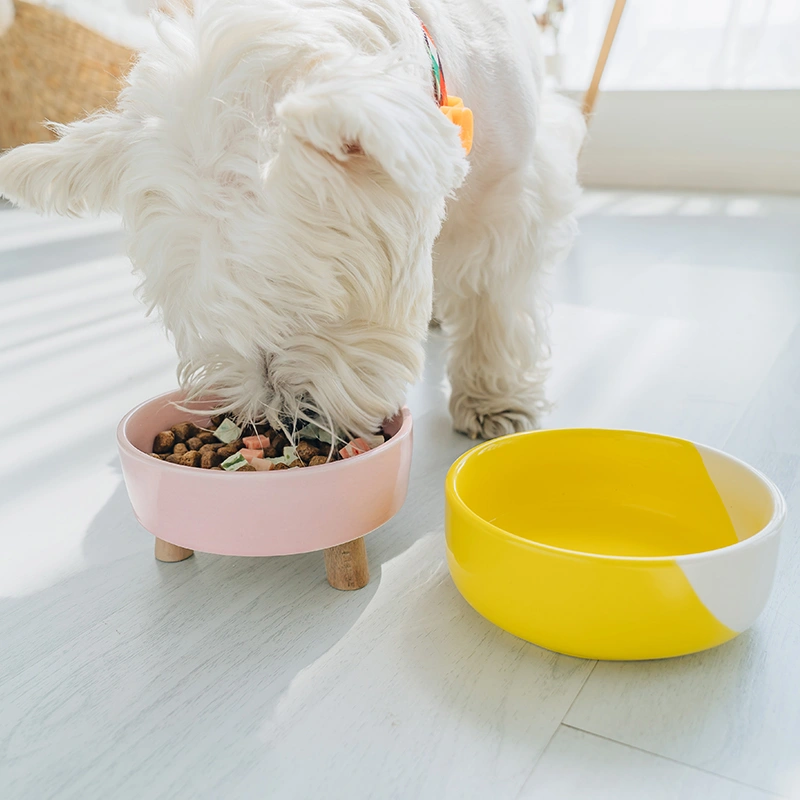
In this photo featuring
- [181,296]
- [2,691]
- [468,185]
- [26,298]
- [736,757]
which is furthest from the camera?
[26,298]

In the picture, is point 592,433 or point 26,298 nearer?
point 592,433

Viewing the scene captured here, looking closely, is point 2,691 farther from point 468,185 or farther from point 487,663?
point 468,185

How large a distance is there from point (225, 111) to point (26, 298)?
184 centimetres

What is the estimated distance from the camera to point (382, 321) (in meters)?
1.12

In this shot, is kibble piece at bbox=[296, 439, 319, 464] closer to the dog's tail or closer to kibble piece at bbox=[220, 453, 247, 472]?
kibble piece at bbox=[220, 453, 247, 472]

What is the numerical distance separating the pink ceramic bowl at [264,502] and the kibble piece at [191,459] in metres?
0.07

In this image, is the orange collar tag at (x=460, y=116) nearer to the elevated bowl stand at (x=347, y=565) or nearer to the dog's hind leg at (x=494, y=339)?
the dog's hind leg at (x=494, y=339)

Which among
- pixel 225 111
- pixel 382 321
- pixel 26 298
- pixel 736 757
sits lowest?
pixel 26 298

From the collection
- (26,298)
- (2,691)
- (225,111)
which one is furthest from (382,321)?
(26,298)

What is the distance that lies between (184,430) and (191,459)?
0.35 feet

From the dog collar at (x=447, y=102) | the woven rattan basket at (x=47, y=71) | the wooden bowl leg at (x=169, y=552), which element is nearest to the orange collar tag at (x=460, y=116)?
the dog collar at (x=447, y=102)

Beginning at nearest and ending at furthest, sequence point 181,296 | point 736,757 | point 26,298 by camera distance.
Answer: point 736,757, point 181,296, point 26,298

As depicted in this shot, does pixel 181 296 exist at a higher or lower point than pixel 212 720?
higher

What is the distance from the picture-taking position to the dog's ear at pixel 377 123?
81 cm
